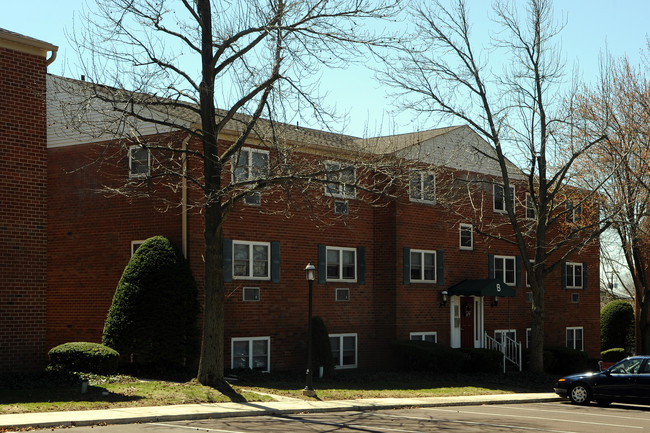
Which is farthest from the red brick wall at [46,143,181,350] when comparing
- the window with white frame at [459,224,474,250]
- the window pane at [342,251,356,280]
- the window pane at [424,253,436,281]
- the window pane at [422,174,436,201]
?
the window with white frame at [459,224,474,250]

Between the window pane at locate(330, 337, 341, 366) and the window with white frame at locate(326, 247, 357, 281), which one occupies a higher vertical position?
the window with white frame at locate(326, 247, 357, 281)

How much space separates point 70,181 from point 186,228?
4933 millimetres

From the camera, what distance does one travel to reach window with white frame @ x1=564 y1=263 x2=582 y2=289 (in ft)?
122

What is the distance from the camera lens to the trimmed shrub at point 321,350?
24625mm

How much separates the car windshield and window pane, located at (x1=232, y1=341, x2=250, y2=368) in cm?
1035

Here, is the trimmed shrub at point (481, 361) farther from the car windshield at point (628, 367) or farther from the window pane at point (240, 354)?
the window pane at point (240, 354)

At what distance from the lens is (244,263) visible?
81.4 ft

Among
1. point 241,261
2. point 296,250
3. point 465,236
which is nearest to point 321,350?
point 296,250

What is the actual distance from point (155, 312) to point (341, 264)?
783 centimetres

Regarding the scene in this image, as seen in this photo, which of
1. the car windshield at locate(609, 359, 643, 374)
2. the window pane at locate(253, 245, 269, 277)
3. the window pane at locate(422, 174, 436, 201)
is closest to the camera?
the car windshield at locate(609, 359, 643, 374)

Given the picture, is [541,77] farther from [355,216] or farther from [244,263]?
[244,263]

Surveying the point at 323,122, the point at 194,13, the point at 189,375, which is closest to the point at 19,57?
the point at 194,13

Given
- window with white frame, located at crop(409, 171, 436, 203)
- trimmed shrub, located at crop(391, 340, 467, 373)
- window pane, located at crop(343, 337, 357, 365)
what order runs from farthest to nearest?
window pane, located at crop(343, 337, 357, 365)
trimmed shrub, located at crop(391, 340, 467, 373)
window with white frame, located at crop(409, 171, 436, 203)

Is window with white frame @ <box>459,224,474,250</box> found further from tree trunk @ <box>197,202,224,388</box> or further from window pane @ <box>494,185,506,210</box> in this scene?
tree trunk @ <box>197,202,224,388</box>
